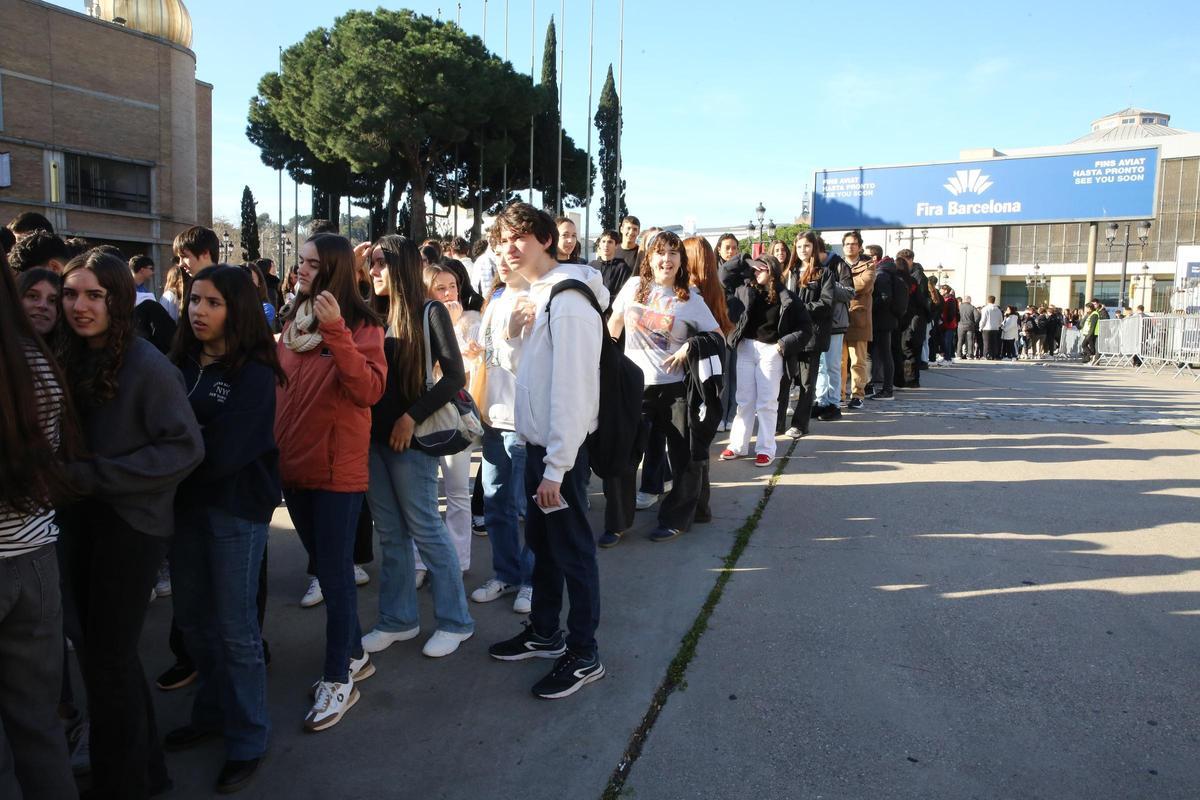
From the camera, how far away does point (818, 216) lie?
1104 inches

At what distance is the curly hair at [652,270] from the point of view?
5062mm

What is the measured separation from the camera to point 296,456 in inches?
122

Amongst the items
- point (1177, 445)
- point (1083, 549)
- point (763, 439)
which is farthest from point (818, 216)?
point (1083, 549)

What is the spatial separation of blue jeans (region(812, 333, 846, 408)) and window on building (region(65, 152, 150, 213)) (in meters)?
39.3

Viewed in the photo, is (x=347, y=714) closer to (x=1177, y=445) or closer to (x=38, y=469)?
(x=38, y=469)

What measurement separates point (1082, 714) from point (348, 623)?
110 inches

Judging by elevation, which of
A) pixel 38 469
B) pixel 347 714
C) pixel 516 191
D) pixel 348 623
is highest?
pixel 516 191

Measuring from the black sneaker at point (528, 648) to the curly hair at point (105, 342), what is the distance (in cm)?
191

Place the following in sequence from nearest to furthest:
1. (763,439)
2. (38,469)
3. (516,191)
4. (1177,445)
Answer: (38,469)
(763,439)
(1177,445)
(516,191)

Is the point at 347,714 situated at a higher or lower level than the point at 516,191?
lower

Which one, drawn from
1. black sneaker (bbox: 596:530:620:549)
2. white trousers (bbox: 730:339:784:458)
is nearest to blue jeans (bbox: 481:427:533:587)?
black sneaker (bbox: 596:530:620:549)

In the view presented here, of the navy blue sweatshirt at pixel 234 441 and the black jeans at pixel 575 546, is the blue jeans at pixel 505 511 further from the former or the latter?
the navy blue sweatshirt at pixel 234 441

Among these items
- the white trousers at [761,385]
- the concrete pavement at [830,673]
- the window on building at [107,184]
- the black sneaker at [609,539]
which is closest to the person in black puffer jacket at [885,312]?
the white trousers at [761,385]

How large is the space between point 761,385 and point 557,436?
432cm
